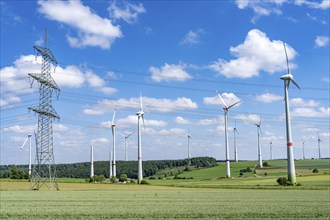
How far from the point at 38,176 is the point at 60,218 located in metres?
60.7

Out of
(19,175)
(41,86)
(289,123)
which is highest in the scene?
(41,86)

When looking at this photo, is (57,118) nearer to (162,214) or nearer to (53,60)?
(53,60)

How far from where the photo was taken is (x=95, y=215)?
35.5 m

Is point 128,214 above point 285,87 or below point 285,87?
below

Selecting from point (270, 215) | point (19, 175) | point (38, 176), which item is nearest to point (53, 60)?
point (38, 176)

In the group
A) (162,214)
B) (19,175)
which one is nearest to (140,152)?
(19,175)

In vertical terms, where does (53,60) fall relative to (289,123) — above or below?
above

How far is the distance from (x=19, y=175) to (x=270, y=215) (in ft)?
499

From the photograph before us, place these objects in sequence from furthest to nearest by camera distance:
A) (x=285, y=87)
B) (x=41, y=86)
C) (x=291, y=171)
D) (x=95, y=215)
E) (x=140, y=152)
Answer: (x=140, y=152)
(x=285, y=87)
(x=291, y=171)
(x=41, y=86)
(x=95, y=215)

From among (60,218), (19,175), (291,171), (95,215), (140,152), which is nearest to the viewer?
(60,218)

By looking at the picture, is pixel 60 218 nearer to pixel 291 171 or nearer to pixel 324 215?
pixel 324 215

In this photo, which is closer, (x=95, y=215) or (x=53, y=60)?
(x=95, y=215)

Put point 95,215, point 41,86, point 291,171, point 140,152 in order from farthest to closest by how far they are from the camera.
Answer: point 140,152
point 291,171
point 41,86
point 95,215

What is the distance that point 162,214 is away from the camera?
119 ft
